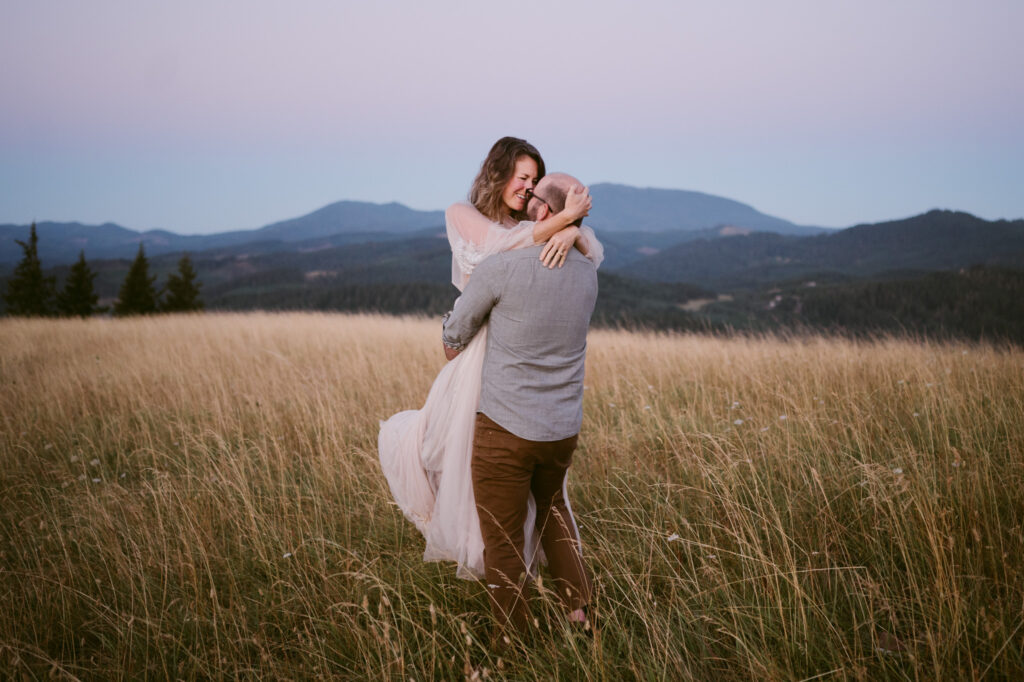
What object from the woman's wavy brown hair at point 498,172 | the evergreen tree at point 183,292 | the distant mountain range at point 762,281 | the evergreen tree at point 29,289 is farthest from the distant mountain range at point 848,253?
the woman's wavy brown hair at point 498,172

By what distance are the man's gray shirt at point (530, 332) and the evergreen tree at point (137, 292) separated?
102 ft

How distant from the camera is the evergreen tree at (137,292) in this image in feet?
90.0

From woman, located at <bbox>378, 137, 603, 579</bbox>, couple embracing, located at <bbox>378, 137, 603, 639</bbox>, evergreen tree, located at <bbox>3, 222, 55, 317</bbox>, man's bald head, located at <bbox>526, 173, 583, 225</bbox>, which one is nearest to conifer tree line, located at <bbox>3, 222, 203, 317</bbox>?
evergreen tree, located at <bbox>3, 222, 55, 317</bbox>

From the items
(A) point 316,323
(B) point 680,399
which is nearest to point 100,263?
(A) point 316,323

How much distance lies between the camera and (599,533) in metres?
2.96

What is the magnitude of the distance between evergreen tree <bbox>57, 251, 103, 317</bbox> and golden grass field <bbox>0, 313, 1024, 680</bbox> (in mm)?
26067

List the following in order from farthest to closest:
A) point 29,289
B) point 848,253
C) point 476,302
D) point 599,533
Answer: point 848,253
point 29,289
point 599,533
point 476,302

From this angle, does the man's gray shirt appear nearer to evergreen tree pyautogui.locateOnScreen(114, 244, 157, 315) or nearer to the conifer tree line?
the conifer tree line

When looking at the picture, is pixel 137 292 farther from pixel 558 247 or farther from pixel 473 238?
pixel 558 247

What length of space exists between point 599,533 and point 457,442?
3.78 ft

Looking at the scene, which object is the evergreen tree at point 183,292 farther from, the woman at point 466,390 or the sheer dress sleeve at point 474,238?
the sheer dress sleeve at point 474,238

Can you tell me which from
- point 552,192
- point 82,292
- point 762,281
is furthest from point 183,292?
point 762,281

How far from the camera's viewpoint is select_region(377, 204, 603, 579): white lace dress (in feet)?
7.47

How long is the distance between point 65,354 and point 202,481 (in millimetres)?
7592
